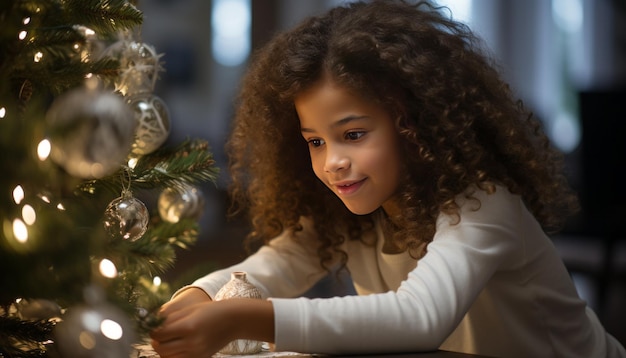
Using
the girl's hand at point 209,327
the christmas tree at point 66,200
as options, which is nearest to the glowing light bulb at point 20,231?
the christmas tree at point 66,200

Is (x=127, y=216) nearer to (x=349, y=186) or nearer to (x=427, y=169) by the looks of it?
(x=349, y=186)

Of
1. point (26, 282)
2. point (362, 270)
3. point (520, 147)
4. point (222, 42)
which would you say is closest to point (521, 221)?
point (520, 147)

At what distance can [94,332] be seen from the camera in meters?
0.64

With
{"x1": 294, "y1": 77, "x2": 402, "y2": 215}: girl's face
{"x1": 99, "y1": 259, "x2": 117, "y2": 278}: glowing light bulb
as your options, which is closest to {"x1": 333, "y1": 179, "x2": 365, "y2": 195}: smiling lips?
{"x1": 294, "y1": 77, "x2": 402, "y2": 215}: girl's face

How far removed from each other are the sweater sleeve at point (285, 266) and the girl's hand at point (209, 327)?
1.04 feet

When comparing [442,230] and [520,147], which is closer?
[442,230]

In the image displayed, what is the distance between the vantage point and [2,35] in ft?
2.40

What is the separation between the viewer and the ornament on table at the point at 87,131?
2.11 ft

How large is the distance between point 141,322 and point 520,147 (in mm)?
616

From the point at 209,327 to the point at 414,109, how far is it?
432 millimetres

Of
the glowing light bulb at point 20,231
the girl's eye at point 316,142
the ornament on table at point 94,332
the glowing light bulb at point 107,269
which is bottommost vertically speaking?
the ornament on table at point 94,332

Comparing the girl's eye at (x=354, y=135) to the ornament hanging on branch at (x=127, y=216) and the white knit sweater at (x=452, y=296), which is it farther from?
the ornament hanging on branch at (x=127, y=216)

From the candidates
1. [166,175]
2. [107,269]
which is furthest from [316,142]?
[107,269]

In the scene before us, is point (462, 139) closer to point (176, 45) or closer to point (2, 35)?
point (2, 35)
